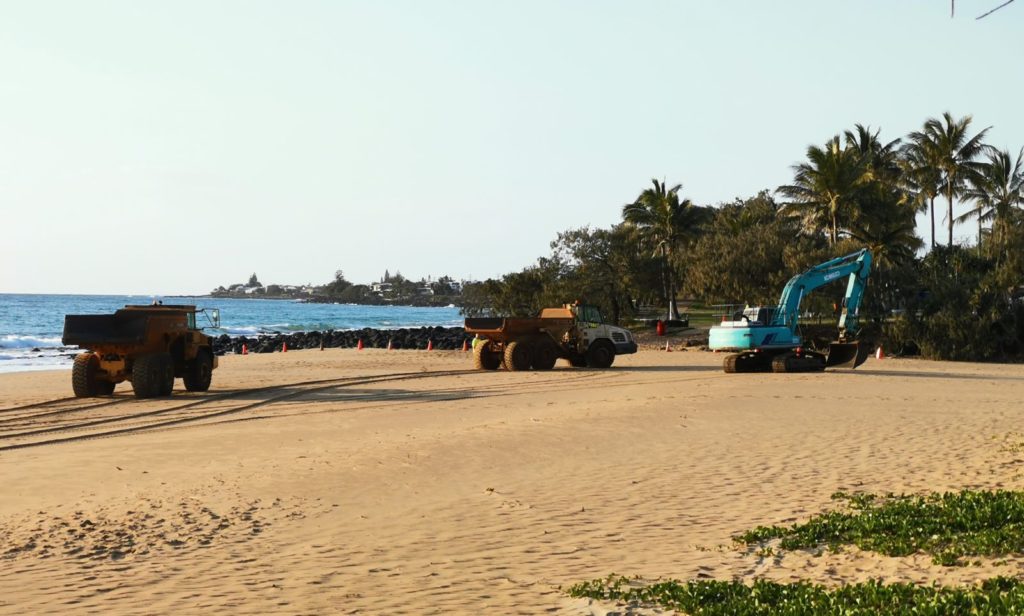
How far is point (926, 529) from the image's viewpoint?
26.8 ft

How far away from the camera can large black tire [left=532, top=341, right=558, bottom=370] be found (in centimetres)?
3072

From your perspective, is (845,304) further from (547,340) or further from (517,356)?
(517,356)

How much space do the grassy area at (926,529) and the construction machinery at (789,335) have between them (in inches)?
749

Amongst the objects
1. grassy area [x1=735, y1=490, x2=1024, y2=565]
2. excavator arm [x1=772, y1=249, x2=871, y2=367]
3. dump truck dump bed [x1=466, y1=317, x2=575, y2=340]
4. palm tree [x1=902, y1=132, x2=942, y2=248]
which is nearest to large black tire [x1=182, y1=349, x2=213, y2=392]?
dump truck dump bed [x1=466, y1=317, x2=575, y2=340]

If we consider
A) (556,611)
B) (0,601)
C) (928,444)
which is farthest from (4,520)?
(928,444)

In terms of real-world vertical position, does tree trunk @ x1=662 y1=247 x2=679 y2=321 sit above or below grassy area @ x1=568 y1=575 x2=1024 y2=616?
above

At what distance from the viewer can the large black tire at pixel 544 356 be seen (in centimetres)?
3072

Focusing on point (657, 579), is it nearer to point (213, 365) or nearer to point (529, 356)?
point (213, 365)

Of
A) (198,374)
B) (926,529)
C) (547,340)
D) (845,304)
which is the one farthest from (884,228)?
(926,529)

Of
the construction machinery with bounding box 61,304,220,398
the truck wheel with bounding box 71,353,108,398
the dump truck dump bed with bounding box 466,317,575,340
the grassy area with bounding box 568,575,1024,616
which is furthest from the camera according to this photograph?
the dump truck dump bed with bounding box 466,317,575,340

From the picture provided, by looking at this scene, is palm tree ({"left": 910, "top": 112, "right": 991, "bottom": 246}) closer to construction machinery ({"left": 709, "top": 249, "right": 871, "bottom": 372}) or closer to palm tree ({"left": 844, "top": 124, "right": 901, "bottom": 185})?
palm tree ({"left": 844, "top": 124, "right": 901, "bottom": 185})

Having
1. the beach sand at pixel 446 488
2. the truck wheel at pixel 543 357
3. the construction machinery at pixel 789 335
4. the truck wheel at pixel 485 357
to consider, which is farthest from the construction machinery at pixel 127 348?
the construction machinery at pixel 789 335

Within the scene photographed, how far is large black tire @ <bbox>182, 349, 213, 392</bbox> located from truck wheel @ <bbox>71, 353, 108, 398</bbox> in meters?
1.87

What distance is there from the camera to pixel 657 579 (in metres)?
7.36
